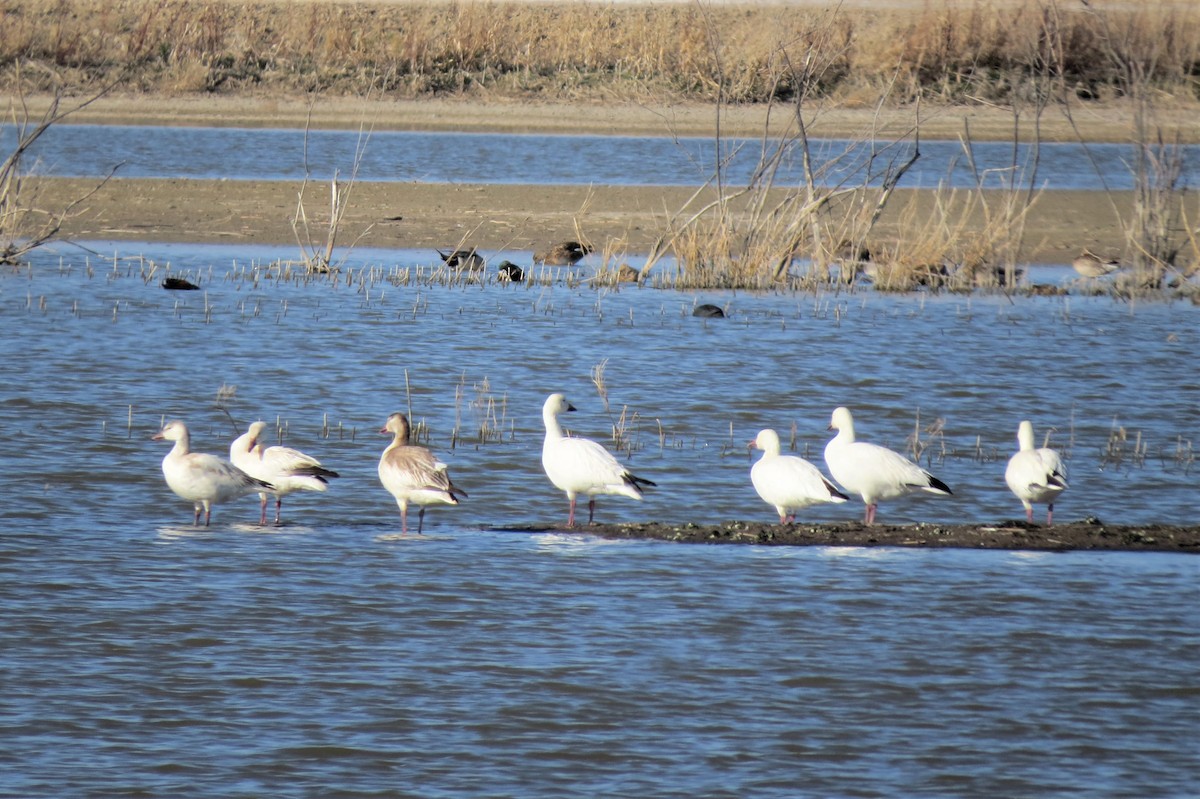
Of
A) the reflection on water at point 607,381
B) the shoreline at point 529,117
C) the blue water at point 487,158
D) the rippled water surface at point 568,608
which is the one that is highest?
the shoreline at point 529,117

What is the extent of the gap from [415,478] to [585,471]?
844 mm

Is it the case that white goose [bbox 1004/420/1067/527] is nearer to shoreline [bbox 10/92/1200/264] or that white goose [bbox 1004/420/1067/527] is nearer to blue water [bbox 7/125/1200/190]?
shoreline [bbox 10/92/1200/264]

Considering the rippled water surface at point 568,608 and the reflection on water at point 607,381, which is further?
the reflection on water at point 607,381

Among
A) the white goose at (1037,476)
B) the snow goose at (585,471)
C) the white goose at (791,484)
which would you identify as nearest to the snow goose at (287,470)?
the snow goose at (585,471)

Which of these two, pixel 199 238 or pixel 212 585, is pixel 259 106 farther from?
pixel 212 585

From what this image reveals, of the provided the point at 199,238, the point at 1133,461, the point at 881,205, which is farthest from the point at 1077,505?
the point at 199,238

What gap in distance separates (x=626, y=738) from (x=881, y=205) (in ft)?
38.5

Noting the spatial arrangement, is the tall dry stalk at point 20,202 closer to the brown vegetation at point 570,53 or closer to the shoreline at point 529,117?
the brown vegetation at point 570,53

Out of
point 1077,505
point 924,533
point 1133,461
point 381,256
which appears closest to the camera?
point 924,533

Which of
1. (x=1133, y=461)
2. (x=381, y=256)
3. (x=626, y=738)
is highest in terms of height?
(x=381, y=256)

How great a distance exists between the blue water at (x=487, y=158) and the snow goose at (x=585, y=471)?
1611 centimetres

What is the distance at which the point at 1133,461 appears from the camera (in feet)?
34.3

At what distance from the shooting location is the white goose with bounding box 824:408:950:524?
28.2 ft

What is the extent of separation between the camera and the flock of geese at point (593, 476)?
8.48 m
